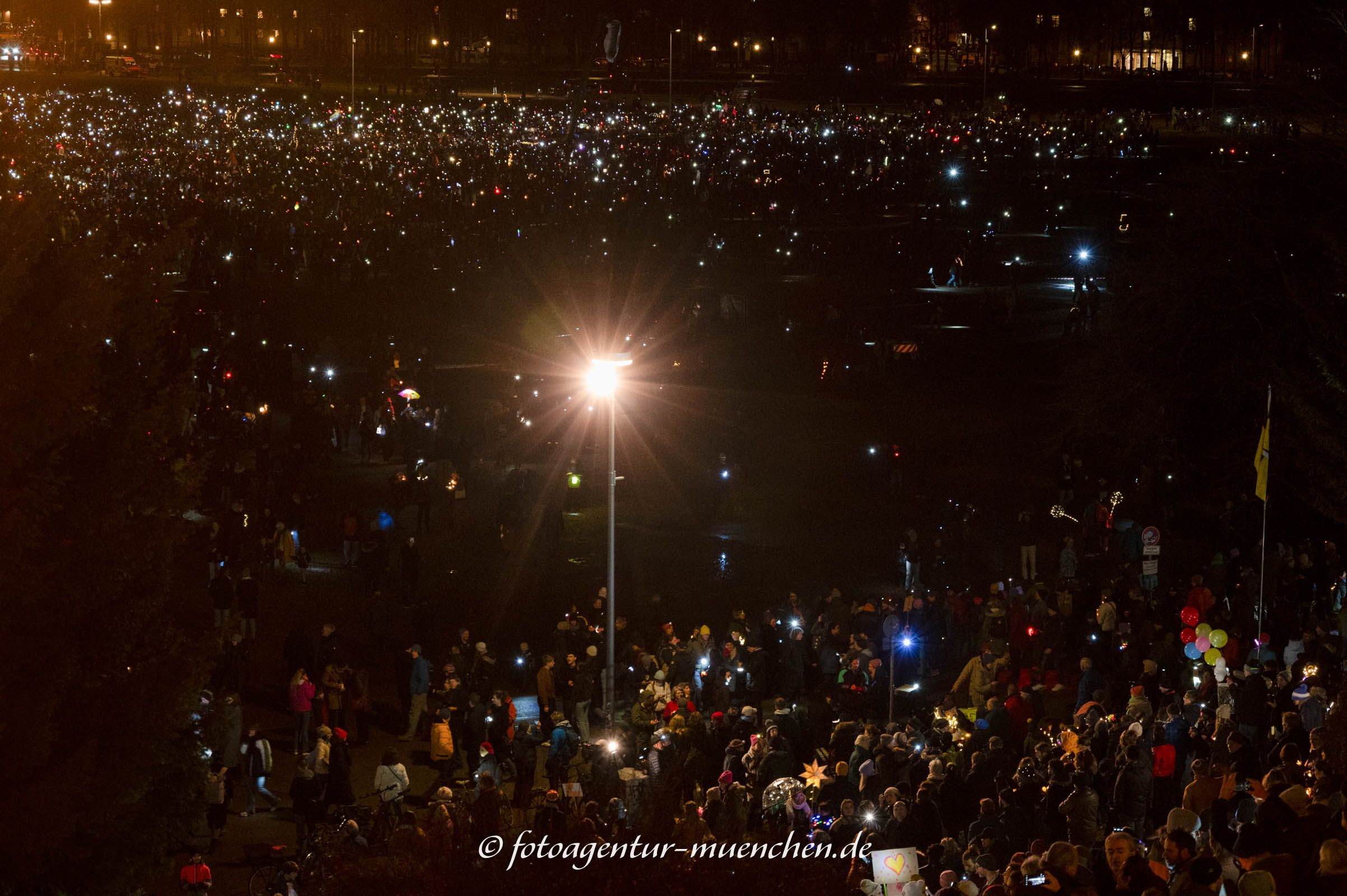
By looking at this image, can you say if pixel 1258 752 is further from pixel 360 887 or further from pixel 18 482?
pixel 18 482

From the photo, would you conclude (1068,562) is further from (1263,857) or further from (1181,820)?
(1263,857)

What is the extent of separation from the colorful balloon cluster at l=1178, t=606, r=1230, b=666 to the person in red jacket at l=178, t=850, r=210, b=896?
10342 millimetres

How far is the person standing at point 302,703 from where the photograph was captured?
14.1 m

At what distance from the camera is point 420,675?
14922 mm

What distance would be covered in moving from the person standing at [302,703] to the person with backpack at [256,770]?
112 centimetres

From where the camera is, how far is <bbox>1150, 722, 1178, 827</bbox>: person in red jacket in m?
11.8

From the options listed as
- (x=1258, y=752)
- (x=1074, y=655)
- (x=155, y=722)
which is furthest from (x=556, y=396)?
(x=155, y=722)

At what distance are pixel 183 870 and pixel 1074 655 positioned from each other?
10.3m

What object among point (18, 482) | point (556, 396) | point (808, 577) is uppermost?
point (18, 482)

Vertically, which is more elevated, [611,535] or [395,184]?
[395,184]

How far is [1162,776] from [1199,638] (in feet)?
12.6

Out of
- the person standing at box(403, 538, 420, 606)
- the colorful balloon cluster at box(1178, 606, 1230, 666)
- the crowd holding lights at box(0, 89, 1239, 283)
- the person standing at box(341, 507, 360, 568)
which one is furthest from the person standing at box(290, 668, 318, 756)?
the crowd holding lights at box(0, 89, 1239, 283)

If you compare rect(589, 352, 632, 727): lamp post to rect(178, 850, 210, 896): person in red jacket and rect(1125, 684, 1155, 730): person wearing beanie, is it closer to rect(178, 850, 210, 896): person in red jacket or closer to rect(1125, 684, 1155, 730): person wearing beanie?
rect(178, 850, 210, 896): person in red jacket

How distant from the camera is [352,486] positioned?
2434 cm
